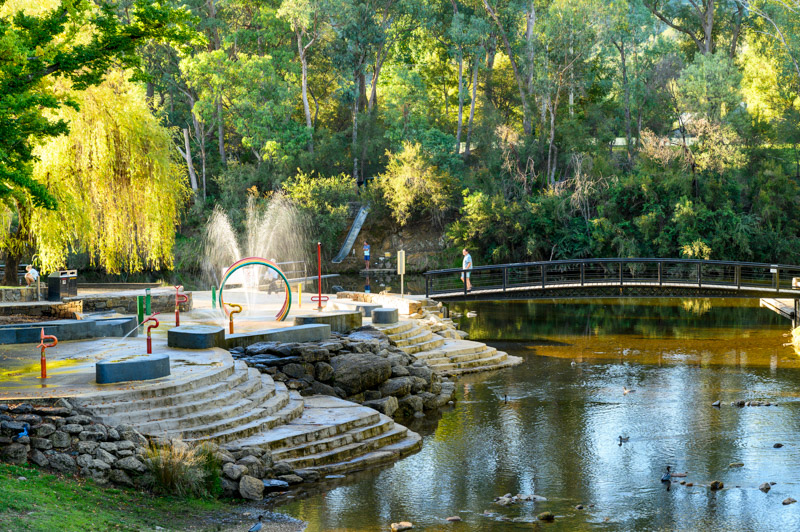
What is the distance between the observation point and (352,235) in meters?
50.5

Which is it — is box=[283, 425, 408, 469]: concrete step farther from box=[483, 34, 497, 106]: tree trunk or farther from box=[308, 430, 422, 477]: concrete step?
box=[483, 34, 497, 106]: tree trunk

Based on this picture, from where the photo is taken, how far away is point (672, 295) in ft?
98.9

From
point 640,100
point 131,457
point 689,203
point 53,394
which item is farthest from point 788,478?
point 640,100

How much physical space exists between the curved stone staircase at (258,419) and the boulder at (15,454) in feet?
4.19

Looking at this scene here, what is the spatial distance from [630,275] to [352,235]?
638 inches

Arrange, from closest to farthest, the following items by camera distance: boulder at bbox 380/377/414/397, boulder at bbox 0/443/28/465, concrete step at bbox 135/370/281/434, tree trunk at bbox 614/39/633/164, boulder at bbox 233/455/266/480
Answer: boulder at bbox 0/443/28/465
boulder at bbox 233/455/266/480
concrete step at bbox 135/370/281/434
boulder at bbox 380/377/414/397
tree trunk at bbox 614/39/633/164

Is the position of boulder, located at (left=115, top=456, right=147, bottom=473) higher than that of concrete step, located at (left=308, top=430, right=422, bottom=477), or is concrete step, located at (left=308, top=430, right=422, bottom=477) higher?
boulder, located at (left=115, top=456, right=147, bottom=473)

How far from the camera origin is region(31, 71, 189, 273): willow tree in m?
22.0

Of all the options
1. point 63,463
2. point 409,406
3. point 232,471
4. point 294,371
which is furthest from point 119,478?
point 409,406

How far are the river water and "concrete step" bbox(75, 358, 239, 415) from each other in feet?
9.53

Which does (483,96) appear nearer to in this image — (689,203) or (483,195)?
(483,195)

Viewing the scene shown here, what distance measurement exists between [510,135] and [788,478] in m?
36.6

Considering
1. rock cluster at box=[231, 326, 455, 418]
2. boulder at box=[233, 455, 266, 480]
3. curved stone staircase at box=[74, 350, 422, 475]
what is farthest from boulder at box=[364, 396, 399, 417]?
boulder at box=[233, 455, 266, 480]

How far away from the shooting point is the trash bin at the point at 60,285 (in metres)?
22.1
